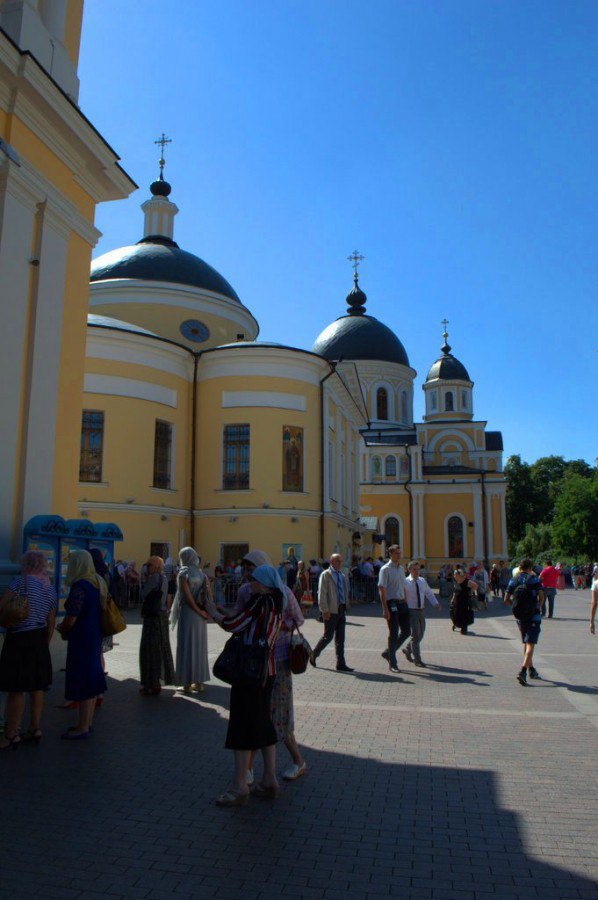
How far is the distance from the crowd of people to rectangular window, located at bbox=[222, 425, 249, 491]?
15273mm

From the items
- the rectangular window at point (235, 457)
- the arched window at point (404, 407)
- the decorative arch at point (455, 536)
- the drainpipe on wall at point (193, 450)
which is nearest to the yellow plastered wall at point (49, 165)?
the rectangular window at point (235, 457)

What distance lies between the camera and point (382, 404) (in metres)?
57.2

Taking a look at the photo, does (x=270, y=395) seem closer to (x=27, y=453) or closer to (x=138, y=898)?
(x=27, y=453)

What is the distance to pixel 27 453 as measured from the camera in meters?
9.49

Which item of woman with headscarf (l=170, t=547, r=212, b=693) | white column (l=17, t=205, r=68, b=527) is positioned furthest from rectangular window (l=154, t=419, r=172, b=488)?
woman with headscarf (l=170, t=547, r=212, b=693)

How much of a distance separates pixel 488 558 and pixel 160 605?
44702mm

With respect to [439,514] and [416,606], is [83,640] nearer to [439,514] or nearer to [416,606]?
[416,606]

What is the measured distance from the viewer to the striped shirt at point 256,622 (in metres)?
5.17

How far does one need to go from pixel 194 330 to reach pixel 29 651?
26077 mm

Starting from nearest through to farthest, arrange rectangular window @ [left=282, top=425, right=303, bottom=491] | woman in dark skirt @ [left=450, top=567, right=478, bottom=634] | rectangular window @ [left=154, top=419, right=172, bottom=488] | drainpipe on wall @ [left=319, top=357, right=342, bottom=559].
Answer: woman in dark skirt @ [left=450, top=567, right=478, bottom=634]
rectangular window @ [left=154, top=419, right=172, bottom=488]
rectangular window @ [left=282, top=425, right=303, bottom=491]
drainpipe on wall @ [left=319, top=357, right=342, bottom=559]

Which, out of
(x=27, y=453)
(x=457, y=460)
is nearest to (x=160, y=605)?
(x=27, y=453)

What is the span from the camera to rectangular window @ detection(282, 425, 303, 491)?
2636 centimetres

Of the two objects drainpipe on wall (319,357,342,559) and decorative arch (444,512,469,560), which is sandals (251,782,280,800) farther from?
decorative arch (444,512,469,560)

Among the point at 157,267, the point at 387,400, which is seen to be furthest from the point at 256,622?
the point at 387,400
